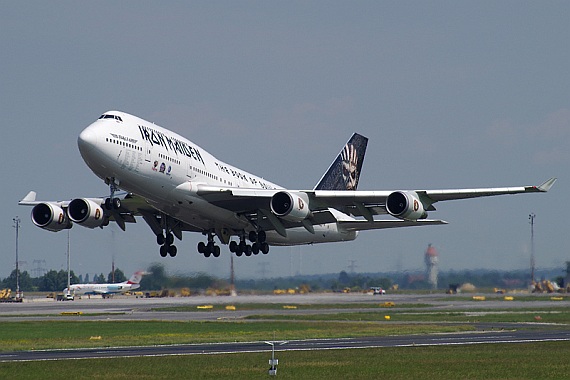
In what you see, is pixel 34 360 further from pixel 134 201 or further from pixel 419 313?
pixel 419 313

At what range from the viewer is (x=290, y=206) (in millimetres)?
53656

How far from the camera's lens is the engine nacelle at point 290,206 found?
53656mm

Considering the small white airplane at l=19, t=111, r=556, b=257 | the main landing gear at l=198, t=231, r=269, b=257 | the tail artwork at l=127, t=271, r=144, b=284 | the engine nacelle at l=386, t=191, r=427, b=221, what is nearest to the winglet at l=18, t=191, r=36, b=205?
the small white airplane at l=19, t=111, r=556, b=257

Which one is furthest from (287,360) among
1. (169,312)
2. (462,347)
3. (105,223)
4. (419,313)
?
(169,312)

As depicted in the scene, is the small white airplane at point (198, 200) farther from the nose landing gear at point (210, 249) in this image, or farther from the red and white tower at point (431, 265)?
the red and white tower at point (431, 265)

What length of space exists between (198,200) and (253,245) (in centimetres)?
829

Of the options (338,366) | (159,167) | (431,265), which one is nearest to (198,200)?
(159,167)

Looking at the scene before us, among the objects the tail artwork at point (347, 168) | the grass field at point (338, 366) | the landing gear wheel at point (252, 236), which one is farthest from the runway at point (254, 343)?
the tail artwork at point (347, 168)

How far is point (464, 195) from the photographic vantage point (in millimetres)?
55000

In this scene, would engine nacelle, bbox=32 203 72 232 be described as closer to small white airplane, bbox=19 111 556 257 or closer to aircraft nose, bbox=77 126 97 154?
small white airplane, bbox=19 111 556 257

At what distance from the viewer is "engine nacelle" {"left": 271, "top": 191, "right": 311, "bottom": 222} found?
53.7 m

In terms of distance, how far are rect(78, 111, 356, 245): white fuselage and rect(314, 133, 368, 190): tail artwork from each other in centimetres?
1524

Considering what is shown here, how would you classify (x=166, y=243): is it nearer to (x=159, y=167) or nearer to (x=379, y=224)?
(x=159, y=167)

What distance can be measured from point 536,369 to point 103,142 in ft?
79.1
